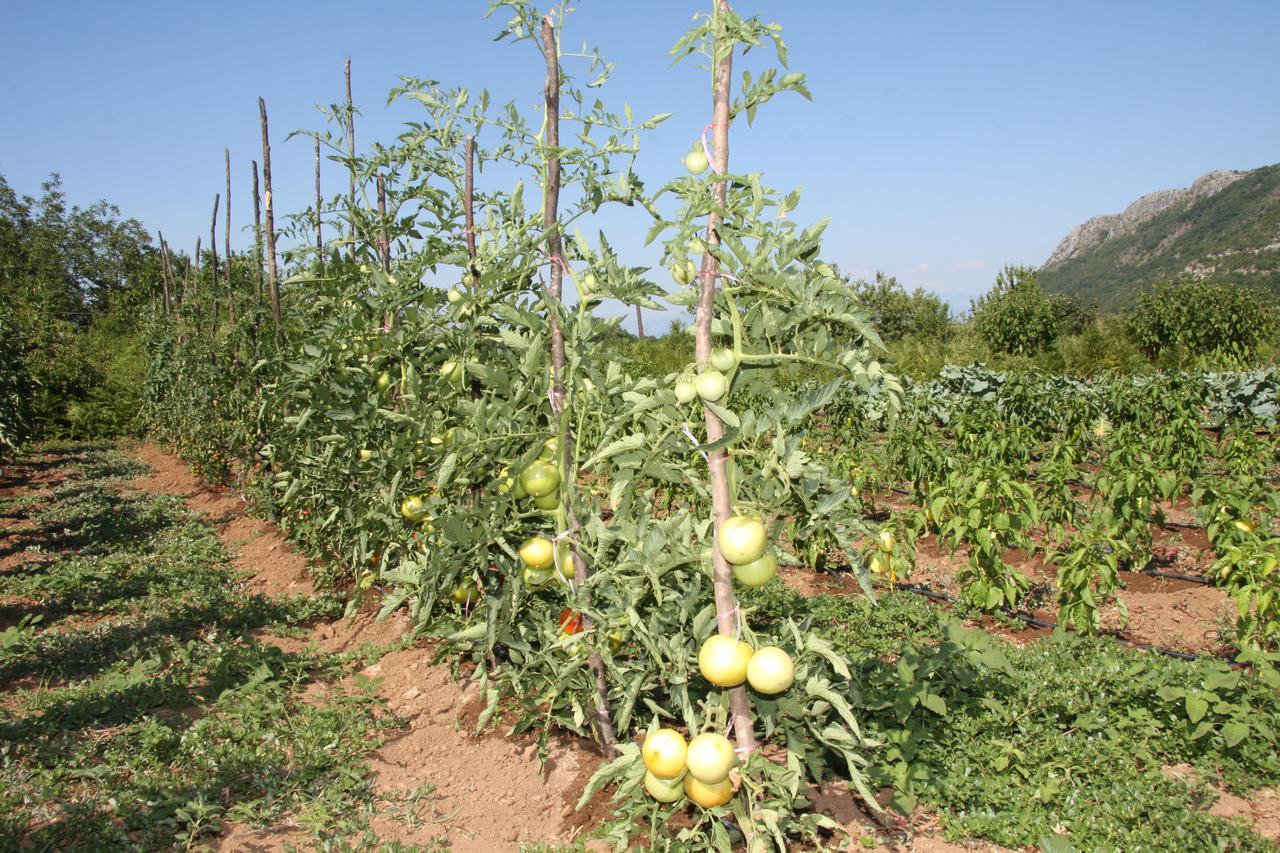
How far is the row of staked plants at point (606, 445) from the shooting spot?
1.83m

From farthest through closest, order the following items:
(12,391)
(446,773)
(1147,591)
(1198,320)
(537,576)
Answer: (1198,320), (12,391), (1147,591), (446,773), (537,576)

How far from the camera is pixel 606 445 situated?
229cm

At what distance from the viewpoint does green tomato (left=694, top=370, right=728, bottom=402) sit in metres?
1.81

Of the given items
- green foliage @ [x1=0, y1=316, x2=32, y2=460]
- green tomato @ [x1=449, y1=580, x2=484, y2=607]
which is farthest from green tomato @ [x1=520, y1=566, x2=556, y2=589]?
green foliage @ [x1=0, y1=316, x2=32, y2=460]

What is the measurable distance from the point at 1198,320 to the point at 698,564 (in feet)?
95.1

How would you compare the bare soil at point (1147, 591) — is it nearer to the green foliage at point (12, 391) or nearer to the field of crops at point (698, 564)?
the field of crops at point (698, 564)

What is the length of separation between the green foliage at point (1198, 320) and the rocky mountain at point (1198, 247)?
27.4 m

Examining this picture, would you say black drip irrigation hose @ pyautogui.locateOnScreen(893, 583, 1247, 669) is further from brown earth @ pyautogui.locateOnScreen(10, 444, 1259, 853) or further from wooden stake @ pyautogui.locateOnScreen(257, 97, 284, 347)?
wooden stake @ pyautogui.locateOnScreen(257, 97, 284, 347)

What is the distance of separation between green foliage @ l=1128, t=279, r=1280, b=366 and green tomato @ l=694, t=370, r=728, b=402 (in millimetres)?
25012

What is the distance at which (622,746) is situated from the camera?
82.1 inches

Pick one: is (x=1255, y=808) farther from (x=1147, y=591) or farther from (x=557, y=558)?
(x=1147, y=591)

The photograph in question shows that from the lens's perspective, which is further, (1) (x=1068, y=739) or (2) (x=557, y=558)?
(1) (x=1068, y=739)

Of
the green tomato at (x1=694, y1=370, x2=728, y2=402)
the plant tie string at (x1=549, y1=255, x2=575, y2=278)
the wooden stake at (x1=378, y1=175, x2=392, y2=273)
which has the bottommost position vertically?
the green tomato at (x1=694, y1=370, x2=728, y2=402)

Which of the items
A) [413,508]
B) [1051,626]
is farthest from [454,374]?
[1051,626]
